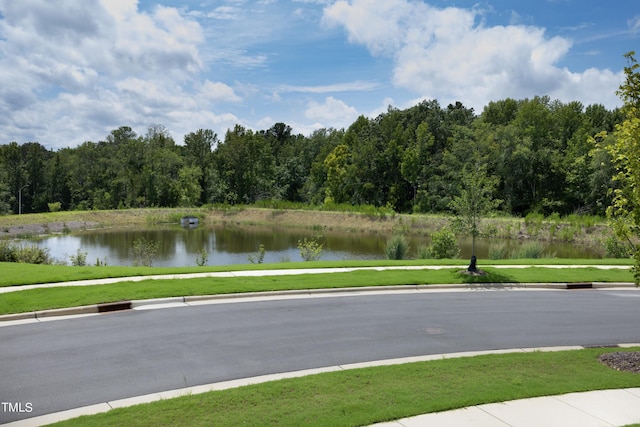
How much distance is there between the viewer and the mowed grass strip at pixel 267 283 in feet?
41.4

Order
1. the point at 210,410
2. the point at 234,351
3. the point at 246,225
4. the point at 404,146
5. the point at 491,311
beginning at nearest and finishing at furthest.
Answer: the point at 210,410
the point at 234,351
the point at 491,311
the point at 246,225
the point at 404,146

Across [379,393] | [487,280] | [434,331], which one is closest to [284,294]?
[434,331]

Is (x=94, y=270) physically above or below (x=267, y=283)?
above

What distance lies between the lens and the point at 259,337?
34.0 feet

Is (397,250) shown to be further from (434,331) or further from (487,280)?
(434,331)

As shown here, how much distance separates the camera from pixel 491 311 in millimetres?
13500

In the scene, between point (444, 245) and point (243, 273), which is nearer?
point (243, 273)

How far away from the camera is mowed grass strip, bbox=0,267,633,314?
12609 mm

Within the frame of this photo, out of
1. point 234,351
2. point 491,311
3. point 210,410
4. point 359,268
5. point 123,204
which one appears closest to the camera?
point 210,410

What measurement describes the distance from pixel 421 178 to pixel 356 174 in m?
9.16

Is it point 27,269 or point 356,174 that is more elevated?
point 356,174

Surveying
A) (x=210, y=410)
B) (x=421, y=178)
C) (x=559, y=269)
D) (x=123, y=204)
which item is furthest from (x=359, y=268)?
(x=123, y=204)

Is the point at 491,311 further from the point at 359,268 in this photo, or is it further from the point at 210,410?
the point at 210,410

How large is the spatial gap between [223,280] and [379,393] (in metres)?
9.34
